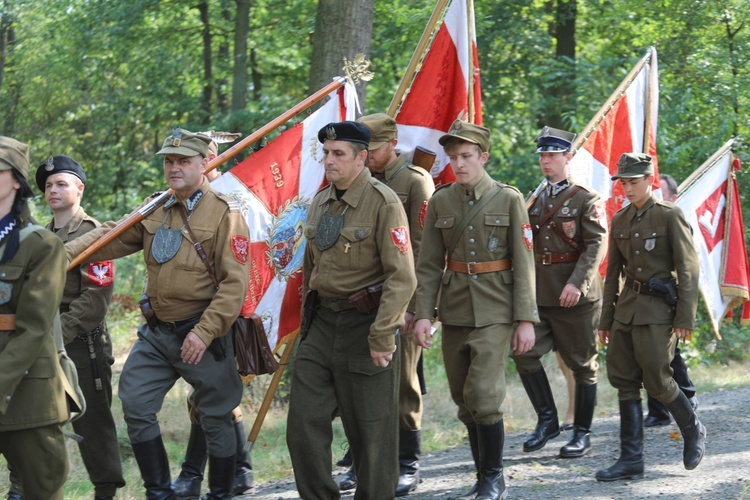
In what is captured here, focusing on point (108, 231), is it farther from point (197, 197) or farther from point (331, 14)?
point (331, 14)

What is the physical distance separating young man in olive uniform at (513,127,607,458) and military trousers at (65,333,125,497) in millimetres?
2981

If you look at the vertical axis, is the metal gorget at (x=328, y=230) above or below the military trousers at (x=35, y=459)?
above

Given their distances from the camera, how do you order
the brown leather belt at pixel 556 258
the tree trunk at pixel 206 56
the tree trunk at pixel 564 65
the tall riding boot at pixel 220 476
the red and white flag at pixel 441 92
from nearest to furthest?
the tall riding boot at pixel 220 476 → the red and white flag at pixel 441 92 → the brown leather belt at pixel 556 258 → the tree trunk at pixel 564 65 → the tree trunk at pixel 206 56

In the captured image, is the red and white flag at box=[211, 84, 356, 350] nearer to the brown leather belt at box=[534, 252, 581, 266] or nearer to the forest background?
the brown leather belt at box=[534, 252, 581, 266]

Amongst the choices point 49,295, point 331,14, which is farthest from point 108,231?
point 331,14

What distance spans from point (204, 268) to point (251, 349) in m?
0.57

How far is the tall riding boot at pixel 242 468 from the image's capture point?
6316 millimetres

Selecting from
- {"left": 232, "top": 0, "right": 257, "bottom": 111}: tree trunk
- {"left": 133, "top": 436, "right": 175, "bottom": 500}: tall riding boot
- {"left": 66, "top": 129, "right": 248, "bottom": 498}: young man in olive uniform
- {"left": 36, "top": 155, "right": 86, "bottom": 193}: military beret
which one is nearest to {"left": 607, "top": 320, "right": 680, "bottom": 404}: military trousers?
{"left": 66, "top": 129, "right": 248, "bottom": 498}: young man in olive uniform

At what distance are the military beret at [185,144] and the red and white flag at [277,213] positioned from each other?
32.1 inches

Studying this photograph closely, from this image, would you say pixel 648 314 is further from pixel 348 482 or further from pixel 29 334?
pixel 29 334

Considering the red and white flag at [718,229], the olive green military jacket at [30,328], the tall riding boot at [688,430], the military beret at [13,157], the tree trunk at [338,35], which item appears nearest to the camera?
the olive green military jacket at [30,328]

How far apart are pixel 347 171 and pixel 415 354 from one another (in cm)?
161

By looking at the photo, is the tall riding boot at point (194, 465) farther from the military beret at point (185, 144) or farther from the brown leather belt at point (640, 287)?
the brown leather belt at point (640, 287)

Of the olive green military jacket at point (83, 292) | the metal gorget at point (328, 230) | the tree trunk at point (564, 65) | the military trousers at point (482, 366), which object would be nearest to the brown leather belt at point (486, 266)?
the military trousers at point (482, 366)
